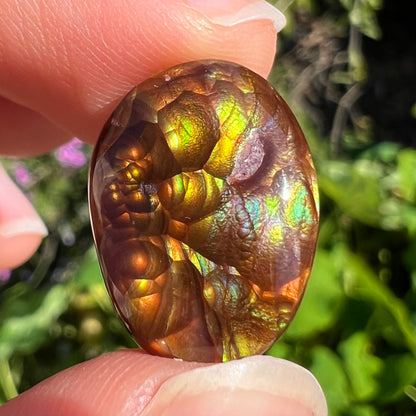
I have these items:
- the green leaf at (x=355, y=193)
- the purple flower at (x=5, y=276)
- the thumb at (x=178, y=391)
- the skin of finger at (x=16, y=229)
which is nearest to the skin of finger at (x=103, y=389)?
the thumb at (x=178, y=391)

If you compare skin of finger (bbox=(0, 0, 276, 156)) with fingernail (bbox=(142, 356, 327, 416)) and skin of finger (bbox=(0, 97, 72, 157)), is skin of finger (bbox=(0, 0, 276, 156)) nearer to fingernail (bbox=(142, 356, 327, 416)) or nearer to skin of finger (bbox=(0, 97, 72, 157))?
skin of finger (bbox=(0, 97, 72, 157))

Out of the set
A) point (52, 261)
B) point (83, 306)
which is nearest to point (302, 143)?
point (83, 306)

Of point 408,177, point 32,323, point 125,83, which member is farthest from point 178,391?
point 408,177

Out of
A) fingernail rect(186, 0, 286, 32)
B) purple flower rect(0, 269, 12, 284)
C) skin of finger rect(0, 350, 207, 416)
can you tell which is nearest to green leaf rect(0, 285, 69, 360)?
purple flower rect(0, 269, 12, 284)

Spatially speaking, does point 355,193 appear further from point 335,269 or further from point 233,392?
point 233,392

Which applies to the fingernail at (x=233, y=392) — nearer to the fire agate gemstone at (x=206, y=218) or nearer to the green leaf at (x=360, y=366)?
the fire agate gemstone at (x=206, y=218)
